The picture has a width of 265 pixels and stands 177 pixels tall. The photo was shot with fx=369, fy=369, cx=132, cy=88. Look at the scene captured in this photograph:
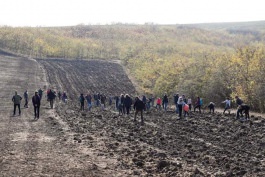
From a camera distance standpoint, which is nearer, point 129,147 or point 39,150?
point 39,150

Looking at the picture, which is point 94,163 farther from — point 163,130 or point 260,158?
point 163,130

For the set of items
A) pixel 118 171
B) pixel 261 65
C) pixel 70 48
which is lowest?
pixel 118 171

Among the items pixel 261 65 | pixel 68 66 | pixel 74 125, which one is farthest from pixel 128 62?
pixel 74 125

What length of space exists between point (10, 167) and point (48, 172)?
1397 mm

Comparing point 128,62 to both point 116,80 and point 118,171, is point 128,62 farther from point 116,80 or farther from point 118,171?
point 118,171

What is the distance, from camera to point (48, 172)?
455 inches

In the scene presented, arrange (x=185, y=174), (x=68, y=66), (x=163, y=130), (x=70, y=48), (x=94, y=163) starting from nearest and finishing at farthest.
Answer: (x=185, y=174)
(x=94, y=163)
(x=163, y=130)
(x=68, y=66)
(x=70, y=48)

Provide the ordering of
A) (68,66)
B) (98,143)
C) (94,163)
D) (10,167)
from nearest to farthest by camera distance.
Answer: (10,167) → (94,163) → (98,143) → (68,66)

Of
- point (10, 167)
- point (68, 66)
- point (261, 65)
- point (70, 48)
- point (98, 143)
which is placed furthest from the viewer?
point (70, 48)

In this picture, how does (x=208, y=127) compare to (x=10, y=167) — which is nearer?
(x=10, y=167)

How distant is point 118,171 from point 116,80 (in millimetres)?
63888

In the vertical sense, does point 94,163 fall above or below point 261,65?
below

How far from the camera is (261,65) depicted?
37.8 meters

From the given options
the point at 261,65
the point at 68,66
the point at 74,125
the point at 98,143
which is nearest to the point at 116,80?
the point at 68,66
